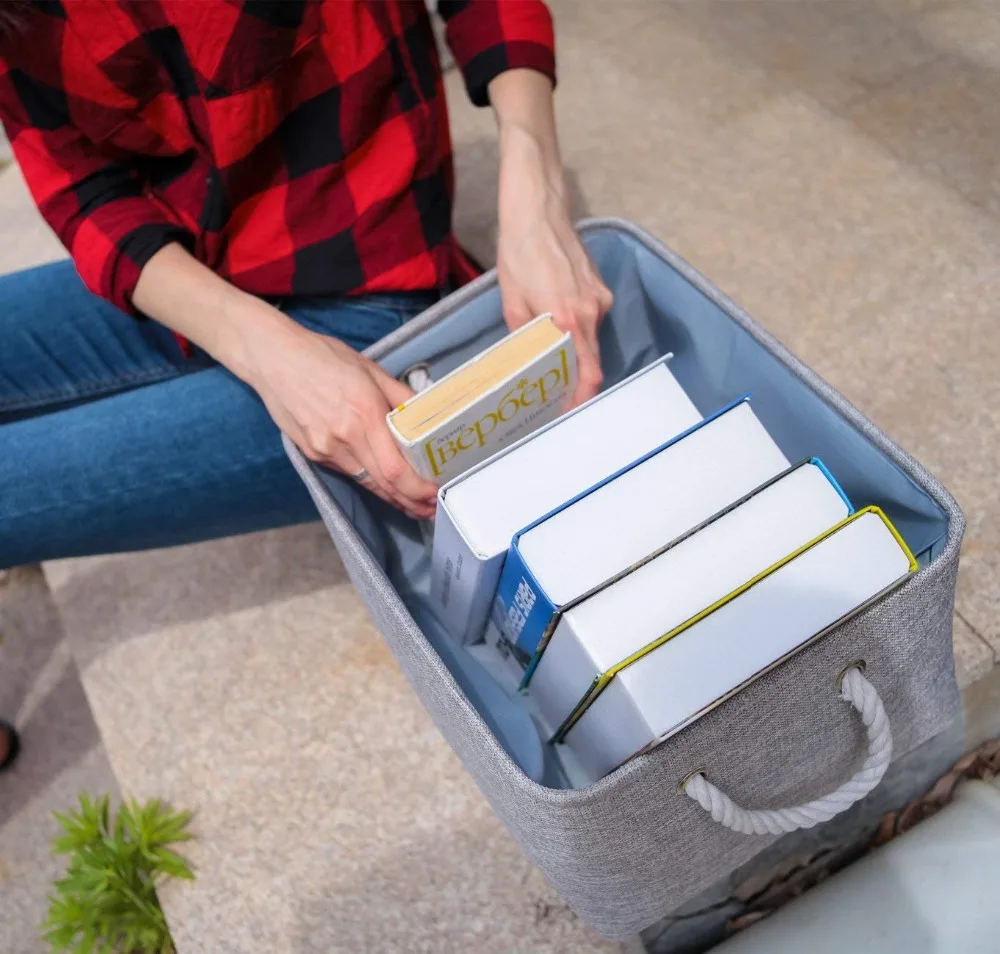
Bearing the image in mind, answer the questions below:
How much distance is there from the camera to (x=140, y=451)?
2.20 ft

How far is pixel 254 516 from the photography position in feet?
2.44

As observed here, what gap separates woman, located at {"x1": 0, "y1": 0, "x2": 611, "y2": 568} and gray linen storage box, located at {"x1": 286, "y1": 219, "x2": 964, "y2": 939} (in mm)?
69

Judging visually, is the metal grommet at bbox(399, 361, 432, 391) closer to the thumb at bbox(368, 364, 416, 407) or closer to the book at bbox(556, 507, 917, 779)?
the thumb at bbox(368, 364, 416, 407)

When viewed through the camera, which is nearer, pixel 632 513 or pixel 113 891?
pixel 632 513

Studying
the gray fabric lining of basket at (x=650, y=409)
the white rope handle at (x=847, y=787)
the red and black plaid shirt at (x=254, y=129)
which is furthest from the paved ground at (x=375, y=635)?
the red and black plaid shirt at (x=254, y=129)

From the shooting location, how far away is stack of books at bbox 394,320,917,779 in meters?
0.46

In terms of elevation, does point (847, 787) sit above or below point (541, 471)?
below

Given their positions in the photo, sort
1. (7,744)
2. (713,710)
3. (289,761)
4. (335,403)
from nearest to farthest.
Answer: (713,710) < (335,403) < (289,761) < (7,744)

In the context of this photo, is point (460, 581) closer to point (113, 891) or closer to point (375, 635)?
point (375, 635)

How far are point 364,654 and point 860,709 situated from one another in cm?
55

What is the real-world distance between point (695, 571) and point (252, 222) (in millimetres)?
476

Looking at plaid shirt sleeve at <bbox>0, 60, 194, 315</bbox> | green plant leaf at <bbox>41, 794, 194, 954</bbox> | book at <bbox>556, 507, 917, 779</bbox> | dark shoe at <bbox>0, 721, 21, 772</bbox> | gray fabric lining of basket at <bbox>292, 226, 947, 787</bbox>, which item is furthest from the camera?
dark shoe at <bbox>0, 721, 21, 772</bbox>

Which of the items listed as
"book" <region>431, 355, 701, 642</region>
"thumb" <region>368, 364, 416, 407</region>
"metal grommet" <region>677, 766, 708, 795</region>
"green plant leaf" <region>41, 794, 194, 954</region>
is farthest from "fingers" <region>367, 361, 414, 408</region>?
"green plant leaf" <region>41, 794, 194, 954</region>

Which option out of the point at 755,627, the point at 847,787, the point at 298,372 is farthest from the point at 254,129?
the point at 847,787
